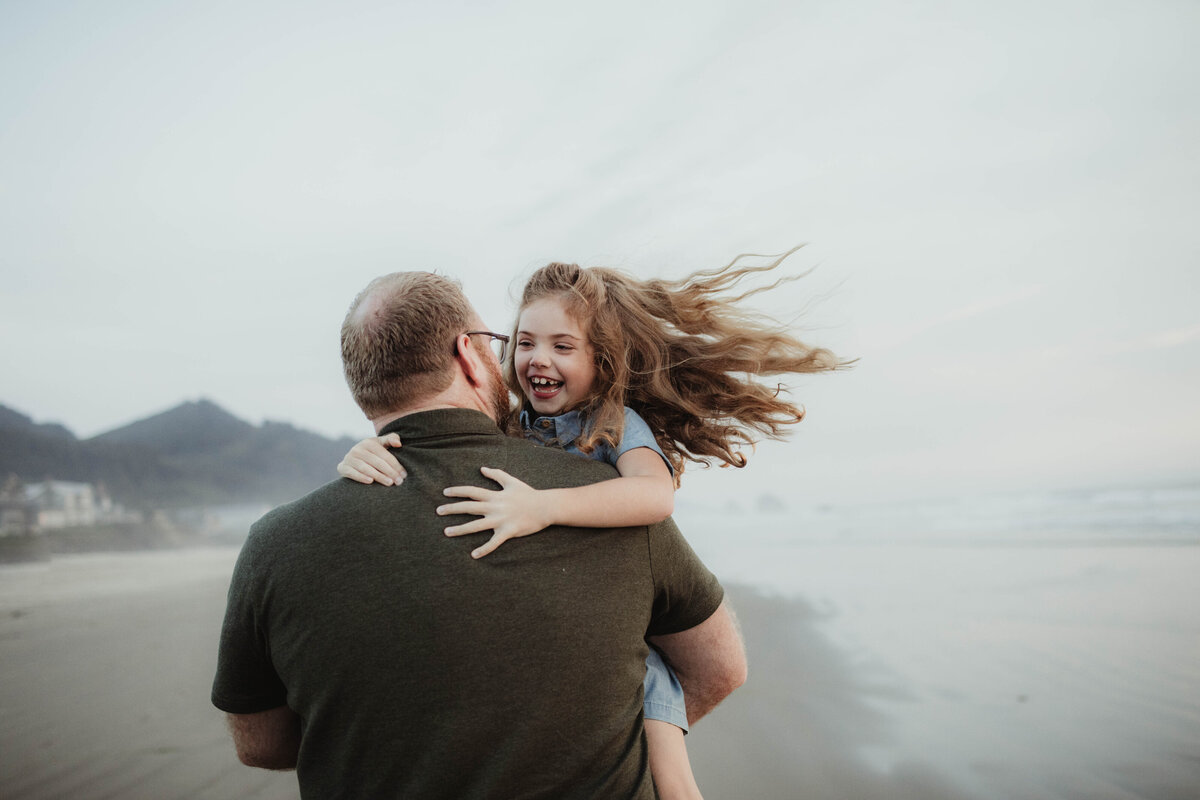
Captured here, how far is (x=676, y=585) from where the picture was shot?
71.1 inches

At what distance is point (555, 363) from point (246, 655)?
168 cm

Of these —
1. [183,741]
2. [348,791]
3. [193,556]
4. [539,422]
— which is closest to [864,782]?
[539,422]

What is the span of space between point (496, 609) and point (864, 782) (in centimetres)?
361

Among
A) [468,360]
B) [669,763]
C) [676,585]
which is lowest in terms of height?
[669,763]

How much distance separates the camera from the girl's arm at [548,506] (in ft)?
4.92

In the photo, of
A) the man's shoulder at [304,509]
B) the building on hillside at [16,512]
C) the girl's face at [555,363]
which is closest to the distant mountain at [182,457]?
the building on hillside at [16,512]

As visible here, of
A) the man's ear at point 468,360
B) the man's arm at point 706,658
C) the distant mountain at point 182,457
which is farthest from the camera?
the distant mountain at point 182,457

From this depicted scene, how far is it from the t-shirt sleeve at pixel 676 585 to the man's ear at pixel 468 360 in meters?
0.58

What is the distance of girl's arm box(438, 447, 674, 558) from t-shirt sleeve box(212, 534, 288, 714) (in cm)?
41

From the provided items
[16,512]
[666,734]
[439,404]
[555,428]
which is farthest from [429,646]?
[16,512]

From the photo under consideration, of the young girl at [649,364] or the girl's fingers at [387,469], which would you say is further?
the young girl at [649,364]

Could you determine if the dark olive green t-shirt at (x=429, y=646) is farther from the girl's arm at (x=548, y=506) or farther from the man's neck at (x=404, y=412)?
the man's neck at (x=404, y=412)

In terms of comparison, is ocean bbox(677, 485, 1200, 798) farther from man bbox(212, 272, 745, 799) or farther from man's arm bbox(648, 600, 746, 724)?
man bbox(212, 272, 745, 799)

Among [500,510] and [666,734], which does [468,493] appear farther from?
[666,734]
